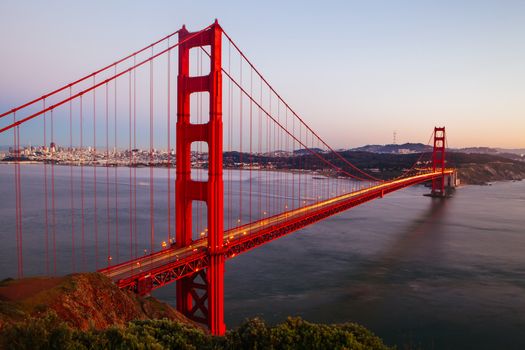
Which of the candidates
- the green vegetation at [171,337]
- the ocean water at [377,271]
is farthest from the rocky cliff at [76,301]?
the ocean water at [377,271]

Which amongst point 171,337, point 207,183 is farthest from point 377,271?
point 171,337

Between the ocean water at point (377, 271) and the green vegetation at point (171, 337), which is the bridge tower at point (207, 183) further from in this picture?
the green vegetation at point (171, 337)

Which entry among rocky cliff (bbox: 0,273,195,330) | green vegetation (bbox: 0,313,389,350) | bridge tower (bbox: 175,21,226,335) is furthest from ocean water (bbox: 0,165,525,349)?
green vegetation (bbox: 0,313,389,350)

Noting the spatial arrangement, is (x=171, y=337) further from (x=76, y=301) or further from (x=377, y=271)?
(x=377, y=271)

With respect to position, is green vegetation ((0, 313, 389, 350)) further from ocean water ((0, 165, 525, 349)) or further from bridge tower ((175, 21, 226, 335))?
ocean water ((0, 165, 525, 349))

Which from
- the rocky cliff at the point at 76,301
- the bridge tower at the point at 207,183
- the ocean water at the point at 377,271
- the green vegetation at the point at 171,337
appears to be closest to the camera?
the green vegetation at the point at 171,337

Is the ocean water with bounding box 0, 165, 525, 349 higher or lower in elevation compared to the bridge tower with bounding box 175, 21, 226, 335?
lower

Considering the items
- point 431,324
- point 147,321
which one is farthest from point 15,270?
point 431,324
